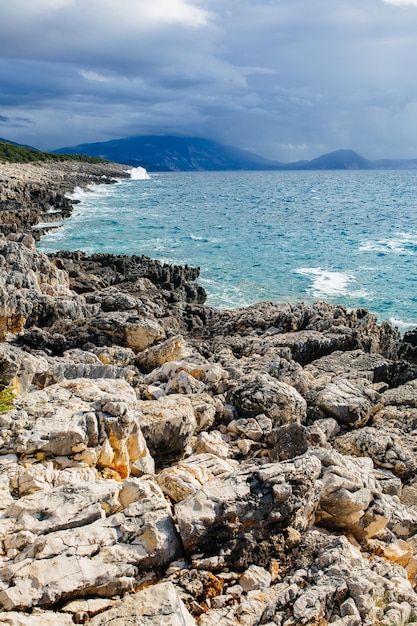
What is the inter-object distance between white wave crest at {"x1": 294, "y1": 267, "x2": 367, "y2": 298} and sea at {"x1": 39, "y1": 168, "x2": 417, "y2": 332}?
0.07 m

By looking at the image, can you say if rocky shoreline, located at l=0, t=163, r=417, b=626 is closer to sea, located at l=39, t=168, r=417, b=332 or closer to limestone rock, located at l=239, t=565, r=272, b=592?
limestone rock, located at l=239, t=565, r=272, b=592

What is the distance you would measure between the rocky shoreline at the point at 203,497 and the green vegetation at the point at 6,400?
3 centimetres

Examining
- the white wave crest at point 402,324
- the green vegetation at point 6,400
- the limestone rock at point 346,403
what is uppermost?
the green vegetation at point 6,400

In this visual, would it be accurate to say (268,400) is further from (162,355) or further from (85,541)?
(85,541)

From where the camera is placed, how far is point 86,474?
22.3 feet

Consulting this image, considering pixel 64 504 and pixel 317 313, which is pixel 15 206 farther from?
pixel 64 504

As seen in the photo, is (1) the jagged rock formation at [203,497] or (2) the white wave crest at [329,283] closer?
(1) the jagged rock formation at [203,497]

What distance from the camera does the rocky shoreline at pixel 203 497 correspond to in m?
4.99

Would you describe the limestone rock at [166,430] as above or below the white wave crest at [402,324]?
above

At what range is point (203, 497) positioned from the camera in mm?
6027

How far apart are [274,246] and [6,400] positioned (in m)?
40.5

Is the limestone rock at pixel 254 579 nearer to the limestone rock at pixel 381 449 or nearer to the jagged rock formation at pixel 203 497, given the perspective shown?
the jagged rock formation at pixel 203 497

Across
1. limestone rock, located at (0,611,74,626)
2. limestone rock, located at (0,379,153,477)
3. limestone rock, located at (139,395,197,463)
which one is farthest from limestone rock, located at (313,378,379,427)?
limestone rock, located at (0,611,74,626)

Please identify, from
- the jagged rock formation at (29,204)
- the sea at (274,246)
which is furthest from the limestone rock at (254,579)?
the jagged rock formation at (29,204)
